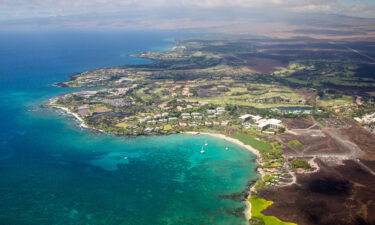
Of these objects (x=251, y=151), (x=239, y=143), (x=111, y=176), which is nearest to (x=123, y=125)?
(x=111, y=176)

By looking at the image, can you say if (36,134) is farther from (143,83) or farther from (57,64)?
(57,64)

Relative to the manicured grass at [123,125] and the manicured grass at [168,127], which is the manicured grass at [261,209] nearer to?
the manicured grass at [168,127]

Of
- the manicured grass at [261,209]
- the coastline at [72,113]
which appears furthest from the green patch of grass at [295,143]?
the coastline at [72,113]

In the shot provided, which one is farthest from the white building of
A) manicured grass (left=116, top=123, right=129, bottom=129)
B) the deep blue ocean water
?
manicured grass (left=116, top=123, right=129, bottom=129)

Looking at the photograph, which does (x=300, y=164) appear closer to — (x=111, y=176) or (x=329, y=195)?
(x=329, y=195)

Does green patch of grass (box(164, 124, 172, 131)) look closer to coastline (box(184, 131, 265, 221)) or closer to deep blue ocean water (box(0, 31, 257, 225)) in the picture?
deep blue ocean water (box(0, 31, 257, 225))

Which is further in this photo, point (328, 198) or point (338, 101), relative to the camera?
point (338, 101)
